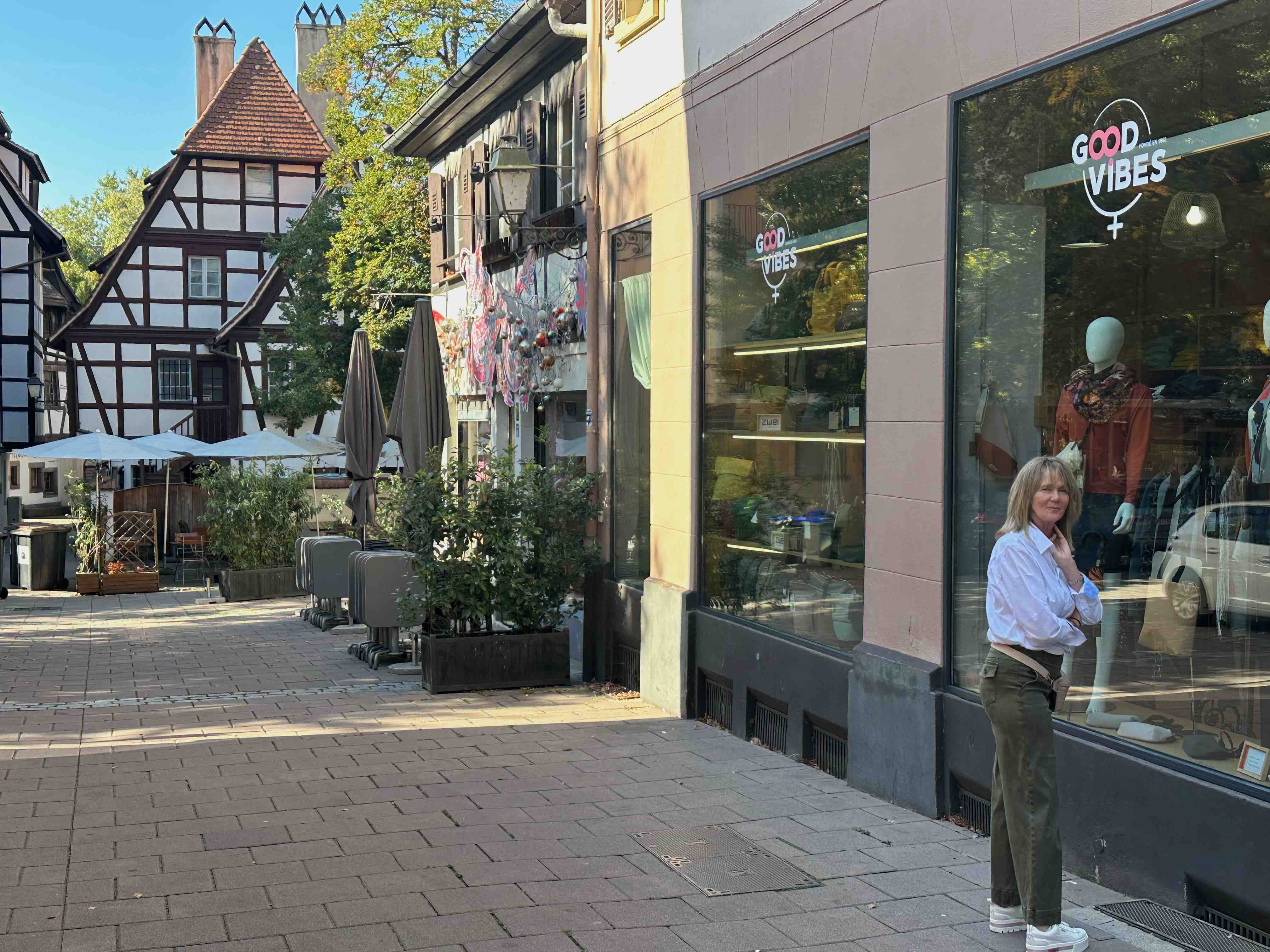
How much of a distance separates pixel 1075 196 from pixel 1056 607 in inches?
77.2

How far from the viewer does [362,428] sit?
1526cm

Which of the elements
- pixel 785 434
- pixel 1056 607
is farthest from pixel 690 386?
pixel 1056 607

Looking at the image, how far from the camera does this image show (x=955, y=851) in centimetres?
554

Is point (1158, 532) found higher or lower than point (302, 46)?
lower

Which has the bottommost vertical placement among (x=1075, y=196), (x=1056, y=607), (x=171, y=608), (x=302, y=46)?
A: (x=171, y=608)

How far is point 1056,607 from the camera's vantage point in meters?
4.29

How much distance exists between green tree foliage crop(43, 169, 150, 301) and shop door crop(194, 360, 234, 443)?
32309 millimetres

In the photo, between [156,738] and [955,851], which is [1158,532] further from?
[156,738]

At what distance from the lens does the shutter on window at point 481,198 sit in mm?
16500

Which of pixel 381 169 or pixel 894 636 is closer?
pixel 894 636

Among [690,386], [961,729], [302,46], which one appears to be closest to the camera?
[961,729]

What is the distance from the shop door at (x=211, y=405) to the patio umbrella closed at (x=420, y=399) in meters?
27.7

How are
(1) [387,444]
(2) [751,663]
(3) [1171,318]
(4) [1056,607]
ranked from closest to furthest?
1. (4) [1056,607]
2. (3) [1171,318]
3. (2) [751,663]
4. (1) [387,444]

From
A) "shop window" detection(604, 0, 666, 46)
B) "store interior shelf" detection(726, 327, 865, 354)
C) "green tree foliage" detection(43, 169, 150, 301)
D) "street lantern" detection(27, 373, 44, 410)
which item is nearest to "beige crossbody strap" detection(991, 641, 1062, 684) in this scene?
"store interior shelf" detection(726, 327, 865, 354)
